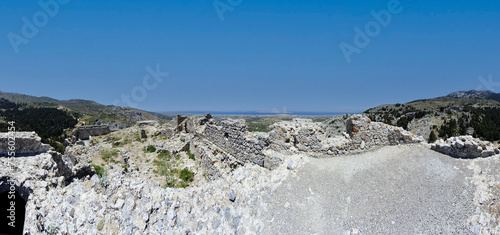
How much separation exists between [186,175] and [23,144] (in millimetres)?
7060

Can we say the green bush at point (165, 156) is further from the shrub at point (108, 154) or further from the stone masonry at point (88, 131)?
the stone masonry at point (88, 131)

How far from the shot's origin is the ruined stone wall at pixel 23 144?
264 inches

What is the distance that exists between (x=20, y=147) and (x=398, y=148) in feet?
45.1

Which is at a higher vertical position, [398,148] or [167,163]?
[398,148]

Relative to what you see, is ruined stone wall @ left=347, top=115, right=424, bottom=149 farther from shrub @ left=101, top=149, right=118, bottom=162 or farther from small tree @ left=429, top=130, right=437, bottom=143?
small tree @ left=429, top=130, right=437, bottom=143

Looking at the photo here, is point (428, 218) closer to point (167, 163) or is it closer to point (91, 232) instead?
point (91, 232)

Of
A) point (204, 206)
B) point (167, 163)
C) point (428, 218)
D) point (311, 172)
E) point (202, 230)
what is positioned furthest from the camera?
point (167, 163)

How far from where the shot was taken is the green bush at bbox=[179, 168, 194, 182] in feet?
39.9

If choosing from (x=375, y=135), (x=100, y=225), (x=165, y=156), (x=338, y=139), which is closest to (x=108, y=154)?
(x=165, y=156)

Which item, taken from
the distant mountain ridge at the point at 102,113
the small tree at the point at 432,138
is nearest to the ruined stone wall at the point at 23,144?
the small tree at the point at 432,138

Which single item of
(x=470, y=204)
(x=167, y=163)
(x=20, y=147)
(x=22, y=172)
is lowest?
(x=167, y=163)

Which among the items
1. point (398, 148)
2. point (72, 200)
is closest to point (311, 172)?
point (398, 148)

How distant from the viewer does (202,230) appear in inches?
237

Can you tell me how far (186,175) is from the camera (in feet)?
40.7
